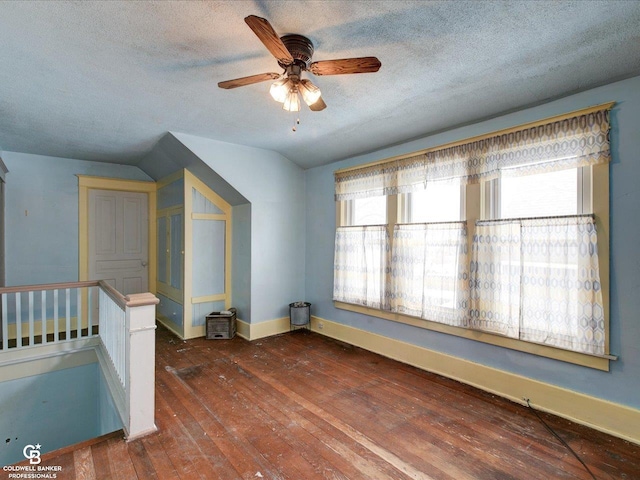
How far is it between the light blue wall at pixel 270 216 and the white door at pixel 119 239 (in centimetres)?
237

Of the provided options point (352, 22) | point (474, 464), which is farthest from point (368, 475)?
point (352, 22)

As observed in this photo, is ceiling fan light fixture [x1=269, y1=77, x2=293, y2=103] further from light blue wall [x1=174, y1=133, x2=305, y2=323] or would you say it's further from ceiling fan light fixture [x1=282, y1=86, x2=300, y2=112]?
light blue wall [x1=174, y1=133, x2=305, y2=323]

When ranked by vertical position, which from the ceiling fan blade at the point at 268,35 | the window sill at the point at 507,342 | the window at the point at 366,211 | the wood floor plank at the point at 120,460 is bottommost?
the wood floor plank at the point at 120,460

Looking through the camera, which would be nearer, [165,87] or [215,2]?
[215,2]

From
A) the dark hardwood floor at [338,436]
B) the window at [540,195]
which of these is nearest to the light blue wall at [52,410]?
the dark hardwood floor at [338,436]

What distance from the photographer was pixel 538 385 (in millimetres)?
2660

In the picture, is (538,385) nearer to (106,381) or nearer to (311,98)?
(311,98)

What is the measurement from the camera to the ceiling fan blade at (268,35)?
4.71 ft

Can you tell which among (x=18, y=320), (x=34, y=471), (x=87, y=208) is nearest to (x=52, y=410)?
(x=18, y=320)

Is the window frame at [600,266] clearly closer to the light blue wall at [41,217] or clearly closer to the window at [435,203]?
the window at [435,203]

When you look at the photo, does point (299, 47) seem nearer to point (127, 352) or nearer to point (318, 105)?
point (318, 105)

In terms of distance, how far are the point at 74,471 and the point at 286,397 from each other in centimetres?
149

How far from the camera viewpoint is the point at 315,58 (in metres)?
2.16

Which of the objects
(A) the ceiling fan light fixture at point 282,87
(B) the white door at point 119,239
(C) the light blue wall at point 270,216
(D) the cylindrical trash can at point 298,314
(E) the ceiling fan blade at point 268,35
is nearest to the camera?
(E) the ceiling fan blade at point 268,35
